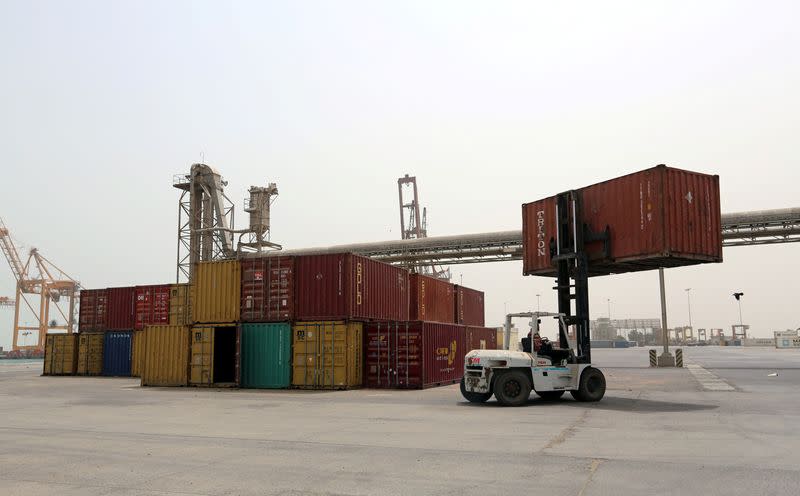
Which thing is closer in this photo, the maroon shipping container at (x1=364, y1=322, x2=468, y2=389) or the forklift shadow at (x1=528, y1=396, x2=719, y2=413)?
the forklift shadow at (x1=528, y1=396, x2=719, y2=413)

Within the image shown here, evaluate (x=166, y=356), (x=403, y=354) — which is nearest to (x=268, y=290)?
(x=166, y=356)

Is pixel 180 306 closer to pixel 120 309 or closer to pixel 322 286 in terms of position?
pixel 322 286

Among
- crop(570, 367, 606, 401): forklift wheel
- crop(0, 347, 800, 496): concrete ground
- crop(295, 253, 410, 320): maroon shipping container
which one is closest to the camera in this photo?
crop(0, 347, 800, 496): concrete ground

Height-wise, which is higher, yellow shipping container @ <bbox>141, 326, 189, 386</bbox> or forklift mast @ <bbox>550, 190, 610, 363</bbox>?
forklift mast @ <bbox>550, 190, 610, 363</bbox>

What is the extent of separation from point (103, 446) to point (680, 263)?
56.9 ft

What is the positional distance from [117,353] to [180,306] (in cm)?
1244

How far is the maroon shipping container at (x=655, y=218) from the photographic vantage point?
61.4 ft

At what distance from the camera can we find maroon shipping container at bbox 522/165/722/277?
18703mm

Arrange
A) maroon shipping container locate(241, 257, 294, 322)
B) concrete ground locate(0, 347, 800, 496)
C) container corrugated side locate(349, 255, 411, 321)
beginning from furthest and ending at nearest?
1. maroon shipping container locate(241, 257, 294, 322)
2. container corrugated side locate(349, 255, 411, 321)
3. concrete ground locate(0, 347, 800, 496)

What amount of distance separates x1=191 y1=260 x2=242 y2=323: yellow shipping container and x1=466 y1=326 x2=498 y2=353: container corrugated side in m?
11.9

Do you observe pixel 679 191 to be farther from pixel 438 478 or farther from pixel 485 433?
pixel 438 478

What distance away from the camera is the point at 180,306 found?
29609mm

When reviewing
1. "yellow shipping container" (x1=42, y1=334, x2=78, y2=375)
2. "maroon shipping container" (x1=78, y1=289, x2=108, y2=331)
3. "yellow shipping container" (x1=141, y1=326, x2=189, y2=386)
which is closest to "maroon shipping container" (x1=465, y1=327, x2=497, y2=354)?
"yellow shipping container" (x1=141, y1=326, x2=189, y2=386)

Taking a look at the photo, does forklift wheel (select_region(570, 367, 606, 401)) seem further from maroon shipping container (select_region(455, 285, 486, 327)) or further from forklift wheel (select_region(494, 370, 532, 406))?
maroon shipping container (select_region(455, 285, 486, 327))
